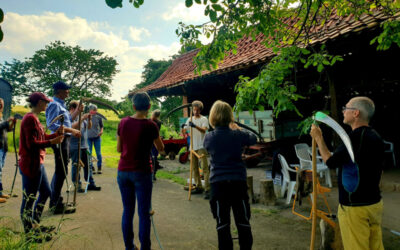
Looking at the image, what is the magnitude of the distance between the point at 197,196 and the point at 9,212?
3.36m

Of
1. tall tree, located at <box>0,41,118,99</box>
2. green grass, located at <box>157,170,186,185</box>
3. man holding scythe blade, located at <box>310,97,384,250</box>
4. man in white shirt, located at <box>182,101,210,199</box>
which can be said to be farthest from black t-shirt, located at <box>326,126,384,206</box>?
tall tree, located at <box>0,41,118,99</box>

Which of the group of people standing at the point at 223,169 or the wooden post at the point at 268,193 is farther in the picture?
the wooden post at the point at 268,193

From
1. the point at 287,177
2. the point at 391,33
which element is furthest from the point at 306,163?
the point at 391,33

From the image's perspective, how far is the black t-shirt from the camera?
2.00 metres

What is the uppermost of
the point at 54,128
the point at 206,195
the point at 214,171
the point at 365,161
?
the point at 54,128

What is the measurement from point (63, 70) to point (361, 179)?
35902 millimetres

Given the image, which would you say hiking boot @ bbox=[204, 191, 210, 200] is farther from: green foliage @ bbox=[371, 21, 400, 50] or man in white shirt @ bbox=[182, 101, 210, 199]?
green foliage @ bbox=[371, 21, 400, 50]

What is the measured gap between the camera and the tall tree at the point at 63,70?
3053 cm

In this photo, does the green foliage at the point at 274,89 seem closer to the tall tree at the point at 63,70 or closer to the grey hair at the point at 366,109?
the grey hair at the point at 366,109

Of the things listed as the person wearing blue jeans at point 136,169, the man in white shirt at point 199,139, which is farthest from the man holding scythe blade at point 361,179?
the man in white shirt at point 199,139

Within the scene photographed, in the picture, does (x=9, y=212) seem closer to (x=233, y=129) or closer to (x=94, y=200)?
(x=94, y=200)

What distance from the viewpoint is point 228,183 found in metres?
2.58

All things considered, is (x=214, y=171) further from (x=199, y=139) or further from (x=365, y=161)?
(x=199, y=139)

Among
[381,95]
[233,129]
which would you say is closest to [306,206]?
[233,129]
